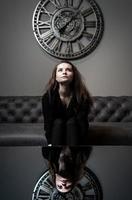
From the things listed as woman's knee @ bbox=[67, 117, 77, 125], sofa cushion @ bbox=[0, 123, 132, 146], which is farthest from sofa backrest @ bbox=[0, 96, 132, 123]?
woman's knee @ bbox=[67, 117, 77, 125]

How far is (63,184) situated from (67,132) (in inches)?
49.0

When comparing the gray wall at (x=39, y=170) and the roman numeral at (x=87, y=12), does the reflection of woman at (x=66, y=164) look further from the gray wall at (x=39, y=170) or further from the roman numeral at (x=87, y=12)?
the roman numeral at (x=87, y=12)

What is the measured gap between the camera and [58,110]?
2.51 meters

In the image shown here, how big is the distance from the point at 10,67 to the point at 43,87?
17.1 inches

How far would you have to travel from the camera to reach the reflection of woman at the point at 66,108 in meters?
2.35

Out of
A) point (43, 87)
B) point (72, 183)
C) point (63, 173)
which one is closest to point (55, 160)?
point (63, 173)

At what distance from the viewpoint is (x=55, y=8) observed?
3.71 m

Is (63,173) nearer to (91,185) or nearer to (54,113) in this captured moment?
(91,185)


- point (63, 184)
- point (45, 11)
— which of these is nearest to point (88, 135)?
point (45, 11)

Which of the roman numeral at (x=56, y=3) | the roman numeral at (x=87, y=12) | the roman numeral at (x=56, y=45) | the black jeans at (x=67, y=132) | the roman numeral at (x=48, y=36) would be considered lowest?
the black jeans at (x=67, y=132)

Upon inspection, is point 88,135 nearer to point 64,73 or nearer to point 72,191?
point 64,73

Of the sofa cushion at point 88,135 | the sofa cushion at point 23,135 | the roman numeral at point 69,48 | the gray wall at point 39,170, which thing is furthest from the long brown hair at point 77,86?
the roman numeral at point 69,48

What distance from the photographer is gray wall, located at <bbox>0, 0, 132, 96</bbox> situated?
147 inches

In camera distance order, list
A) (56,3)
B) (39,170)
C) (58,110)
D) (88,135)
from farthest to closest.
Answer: (56,3) < (88,135) < (58,110) < (39,170)
